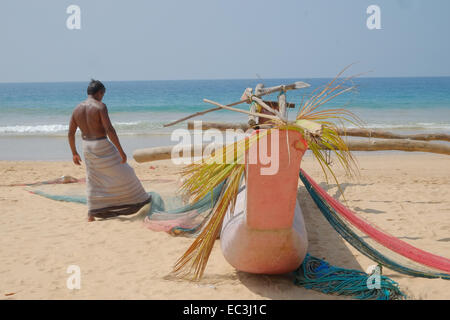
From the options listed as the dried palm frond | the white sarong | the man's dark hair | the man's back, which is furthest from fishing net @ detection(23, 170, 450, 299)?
the man's dark hair

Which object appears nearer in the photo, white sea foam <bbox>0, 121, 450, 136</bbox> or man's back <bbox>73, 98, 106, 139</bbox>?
man's back <bbox>73, 98, 106, 139</bbox>

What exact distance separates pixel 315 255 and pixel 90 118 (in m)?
2.76

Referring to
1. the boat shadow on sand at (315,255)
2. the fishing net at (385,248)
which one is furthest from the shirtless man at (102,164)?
the fishing net at (385,248)

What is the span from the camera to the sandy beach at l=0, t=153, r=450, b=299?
2990mm

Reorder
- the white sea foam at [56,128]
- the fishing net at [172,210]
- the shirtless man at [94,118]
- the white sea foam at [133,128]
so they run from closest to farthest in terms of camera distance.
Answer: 1. the fishing net at [172,210]
2. the shirtless man at [94,118]
3. the white sea foam at [133,128]
4. the white sea foam at [56,128]

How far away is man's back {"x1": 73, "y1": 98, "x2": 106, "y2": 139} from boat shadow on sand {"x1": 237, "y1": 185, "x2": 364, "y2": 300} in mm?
2367

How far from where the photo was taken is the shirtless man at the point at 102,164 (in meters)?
4.52

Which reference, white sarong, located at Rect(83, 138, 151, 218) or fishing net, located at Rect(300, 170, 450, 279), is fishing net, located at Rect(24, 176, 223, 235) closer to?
white sarong, located at Rect(83, 138, 151, 218)

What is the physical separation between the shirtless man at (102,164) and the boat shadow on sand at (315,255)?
6.67ft

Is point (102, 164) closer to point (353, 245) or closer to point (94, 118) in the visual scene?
point (94, 118)

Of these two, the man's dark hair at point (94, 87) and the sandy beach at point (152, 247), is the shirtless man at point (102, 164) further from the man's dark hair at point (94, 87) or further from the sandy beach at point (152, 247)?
the sandy beach at point (152, 247)

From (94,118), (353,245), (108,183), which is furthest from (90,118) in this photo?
(353,245)

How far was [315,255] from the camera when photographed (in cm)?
370
